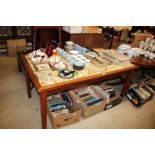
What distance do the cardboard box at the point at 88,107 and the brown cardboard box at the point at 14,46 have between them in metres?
2.09

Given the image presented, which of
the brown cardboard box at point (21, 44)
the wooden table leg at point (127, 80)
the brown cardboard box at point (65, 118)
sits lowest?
the brown cardboard box at point (65, 118)

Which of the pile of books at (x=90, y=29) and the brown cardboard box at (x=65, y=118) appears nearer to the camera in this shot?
the brown cardboard box at (x=65, y=118)

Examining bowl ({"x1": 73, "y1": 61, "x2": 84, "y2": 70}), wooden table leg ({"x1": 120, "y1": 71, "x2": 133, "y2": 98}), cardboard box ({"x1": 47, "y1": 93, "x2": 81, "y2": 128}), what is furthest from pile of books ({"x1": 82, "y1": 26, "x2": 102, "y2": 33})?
cardboard box ({"x1": 47, "y1": 93, "x2": 81, "y2": 128})

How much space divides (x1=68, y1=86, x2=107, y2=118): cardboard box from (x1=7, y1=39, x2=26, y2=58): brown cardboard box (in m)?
2.09

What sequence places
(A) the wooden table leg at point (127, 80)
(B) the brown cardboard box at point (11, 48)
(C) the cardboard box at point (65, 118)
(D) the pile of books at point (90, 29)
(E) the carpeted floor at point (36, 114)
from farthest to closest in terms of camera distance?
(B) the brown cardboard box at point (11, 48)
(D) the pile of books at point (90, 29)
(A) the wooden table leg at point (127, 80)
(E) the carpeted floor at point (36, 114)
(C) the cardboard box at point (65, 118)

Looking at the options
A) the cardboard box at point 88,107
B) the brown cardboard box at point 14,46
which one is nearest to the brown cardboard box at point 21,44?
the brown cardboard box at point 14,46

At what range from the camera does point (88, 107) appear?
181cm

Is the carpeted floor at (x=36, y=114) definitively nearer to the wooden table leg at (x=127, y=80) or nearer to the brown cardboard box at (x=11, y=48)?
the wooden table leg at (x=127, y=80)

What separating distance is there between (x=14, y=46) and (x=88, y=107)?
8.15 ft

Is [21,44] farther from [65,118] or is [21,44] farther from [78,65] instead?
[65,118]

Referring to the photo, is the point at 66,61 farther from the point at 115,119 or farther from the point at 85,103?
the point at 115,119

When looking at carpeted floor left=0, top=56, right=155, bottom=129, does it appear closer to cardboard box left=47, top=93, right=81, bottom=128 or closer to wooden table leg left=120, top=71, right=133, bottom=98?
cardboard box left=47, top=93, right=81, bottom=128

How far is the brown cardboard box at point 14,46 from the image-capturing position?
336cm
